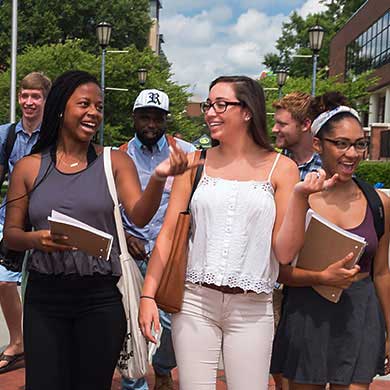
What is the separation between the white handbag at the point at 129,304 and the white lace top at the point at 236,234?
38 centimetres

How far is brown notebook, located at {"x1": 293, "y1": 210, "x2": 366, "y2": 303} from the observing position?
103 inches

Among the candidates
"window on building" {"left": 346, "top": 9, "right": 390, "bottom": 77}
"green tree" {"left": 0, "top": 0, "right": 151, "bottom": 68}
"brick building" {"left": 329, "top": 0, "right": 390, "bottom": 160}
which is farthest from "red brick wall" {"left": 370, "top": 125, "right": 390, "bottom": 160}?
"green tree" {"left": 0, "top": 0, "right": 151, "bottom": 68}

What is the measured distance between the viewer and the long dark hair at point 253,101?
8.82ft

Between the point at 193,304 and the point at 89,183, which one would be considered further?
the point at 89,183

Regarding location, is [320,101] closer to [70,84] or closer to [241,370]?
[70,84]

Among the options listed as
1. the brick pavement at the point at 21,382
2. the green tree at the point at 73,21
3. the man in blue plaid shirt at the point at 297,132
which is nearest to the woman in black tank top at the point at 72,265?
the man in blue plaid shirt at the point at 297,132

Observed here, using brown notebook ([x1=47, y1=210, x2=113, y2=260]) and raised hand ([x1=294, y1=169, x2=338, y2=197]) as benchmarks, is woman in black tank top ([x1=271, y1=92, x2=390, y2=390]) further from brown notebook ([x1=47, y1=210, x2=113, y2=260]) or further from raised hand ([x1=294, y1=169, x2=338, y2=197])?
brown notebook ([x1=47, y1=210, x2=113, y2=260])

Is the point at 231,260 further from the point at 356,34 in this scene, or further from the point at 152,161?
the point at 356,34

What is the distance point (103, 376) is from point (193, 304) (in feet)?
1.89

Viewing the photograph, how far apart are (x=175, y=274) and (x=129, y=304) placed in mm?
368

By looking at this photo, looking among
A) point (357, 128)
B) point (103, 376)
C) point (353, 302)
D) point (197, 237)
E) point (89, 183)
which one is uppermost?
point (357, 128)

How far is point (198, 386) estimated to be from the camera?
2605mm

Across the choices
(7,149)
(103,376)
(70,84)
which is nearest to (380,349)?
(103,376)

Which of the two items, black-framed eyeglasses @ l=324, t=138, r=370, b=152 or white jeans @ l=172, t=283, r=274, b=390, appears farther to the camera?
black-framed eyeglasses @ l=324, t=138, r=370, b=152
